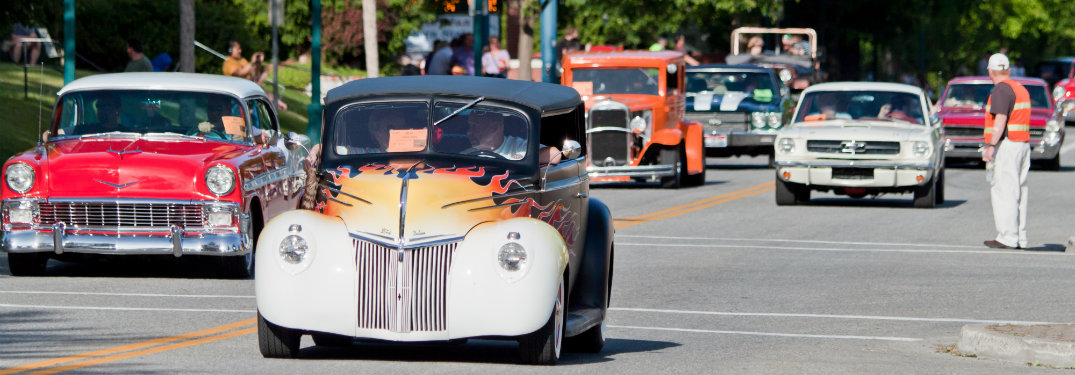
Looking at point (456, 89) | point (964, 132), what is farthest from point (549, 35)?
point (456, 89)

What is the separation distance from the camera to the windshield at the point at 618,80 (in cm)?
2677

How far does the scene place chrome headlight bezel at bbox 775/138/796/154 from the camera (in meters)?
22.9

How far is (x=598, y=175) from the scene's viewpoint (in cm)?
2606

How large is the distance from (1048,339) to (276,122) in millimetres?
8180

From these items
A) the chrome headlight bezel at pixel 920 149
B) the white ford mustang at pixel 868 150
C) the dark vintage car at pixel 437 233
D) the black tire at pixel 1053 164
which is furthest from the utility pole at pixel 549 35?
the dark vintage car at pixel 437 233

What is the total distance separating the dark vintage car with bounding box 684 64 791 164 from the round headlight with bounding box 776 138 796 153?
8.08 m

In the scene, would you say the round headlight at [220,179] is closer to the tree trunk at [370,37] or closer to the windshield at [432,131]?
the windshield at [432,131]

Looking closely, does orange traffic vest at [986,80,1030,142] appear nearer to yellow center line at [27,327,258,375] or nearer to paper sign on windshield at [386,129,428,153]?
paper sign on windshield at [386,129,428,153]

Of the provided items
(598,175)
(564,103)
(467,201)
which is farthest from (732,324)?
(598,175)

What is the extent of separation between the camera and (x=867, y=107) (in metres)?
24.0

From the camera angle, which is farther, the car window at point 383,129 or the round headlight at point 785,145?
the round headlight at point 785,145

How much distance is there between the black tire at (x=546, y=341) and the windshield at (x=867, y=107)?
15067mm

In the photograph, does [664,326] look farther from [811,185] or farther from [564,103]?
[811,185]

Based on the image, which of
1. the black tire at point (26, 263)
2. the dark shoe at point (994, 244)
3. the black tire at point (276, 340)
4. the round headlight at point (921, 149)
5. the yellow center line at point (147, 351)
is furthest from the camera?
the round headlight at point (921, 149)
